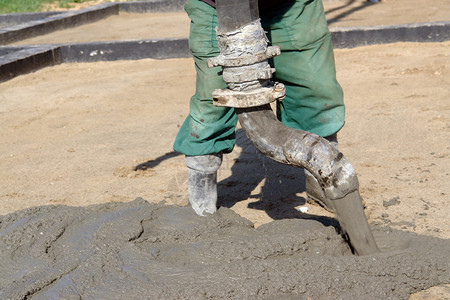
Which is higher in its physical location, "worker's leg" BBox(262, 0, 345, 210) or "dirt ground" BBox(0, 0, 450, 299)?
"worker's leg" BBox(262, 0, 345, 210)

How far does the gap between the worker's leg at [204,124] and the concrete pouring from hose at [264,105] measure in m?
0.31

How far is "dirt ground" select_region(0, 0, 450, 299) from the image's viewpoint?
3.24 m

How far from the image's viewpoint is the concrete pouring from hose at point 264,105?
7.09ft

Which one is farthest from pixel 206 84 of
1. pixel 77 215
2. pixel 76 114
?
pixel 76 114

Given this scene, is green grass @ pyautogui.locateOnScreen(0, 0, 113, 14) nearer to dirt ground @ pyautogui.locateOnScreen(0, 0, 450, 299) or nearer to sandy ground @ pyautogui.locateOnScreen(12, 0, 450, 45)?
sandy ground @ pyautogui.locateOnScreen(12, 0, 450, 45)

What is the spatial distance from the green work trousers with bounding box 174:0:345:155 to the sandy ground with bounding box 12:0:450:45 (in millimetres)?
5819

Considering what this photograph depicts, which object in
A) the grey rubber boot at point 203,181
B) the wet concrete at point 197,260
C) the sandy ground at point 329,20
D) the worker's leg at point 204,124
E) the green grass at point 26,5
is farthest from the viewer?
the green grass at point 26,5

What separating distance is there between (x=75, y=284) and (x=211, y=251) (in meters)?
0.52

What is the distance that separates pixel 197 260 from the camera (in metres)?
2.34

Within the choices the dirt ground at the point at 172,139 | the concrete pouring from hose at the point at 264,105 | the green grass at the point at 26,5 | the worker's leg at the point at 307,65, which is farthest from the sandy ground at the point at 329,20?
the concrete pouring from hose at the point at 264,105

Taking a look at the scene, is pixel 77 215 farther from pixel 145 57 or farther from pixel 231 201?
pixel 145 57

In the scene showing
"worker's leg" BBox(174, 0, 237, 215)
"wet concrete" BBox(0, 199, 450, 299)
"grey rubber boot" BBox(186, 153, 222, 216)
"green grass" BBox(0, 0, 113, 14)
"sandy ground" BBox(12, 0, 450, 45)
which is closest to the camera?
"wet concrete" BBox(0, 199, 450, 299)

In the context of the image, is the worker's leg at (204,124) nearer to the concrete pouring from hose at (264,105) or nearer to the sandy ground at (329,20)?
the concrete pouring from hose at (264,105)

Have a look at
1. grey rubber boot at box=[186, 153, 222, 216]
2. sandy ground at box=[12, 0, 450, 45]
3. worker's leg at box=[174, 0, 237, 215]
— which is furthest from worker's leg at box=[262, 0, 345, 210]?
sandy ground at box=[12, 0, 450, 45]
